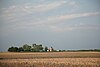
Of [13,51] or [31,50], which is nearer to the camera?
[13,51]

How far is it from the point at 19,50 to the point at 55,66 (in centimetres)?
1699

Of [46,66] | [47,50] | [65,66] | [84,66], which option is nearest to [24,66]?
[46,66]

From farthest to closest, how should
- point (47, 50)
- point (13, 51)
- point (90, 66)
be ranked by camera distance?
point (47, 50) → point (13, 51) → point (90, 66)

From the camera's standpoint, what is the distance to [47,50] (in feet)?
86.5

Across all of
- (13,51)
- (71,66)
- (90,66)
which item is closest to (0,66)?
(71,66)

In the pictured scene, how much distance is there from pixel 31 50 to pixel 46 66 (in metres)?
20.0

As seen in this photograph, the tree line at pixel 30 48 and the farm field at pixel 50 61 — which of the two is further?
the tree line at pixel 30 48

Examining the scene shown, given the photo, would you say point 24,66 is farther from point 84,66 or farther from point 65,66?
point 84,66

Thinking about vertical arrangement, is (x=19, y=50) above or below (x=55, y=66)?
above

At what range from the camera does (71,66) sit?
24.4ft

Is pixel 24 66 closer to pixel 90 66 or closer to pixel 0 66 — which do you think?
pixel 0 66

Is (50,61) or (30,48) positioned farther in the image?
(30,48)

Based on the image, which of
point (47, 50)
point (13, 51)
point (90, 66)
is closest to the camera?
point (90, 66)

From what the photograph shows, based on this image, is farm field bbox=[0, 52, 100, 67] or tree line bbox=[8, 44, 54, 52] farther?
tree line bbox=[8, 44, 54, 52]
